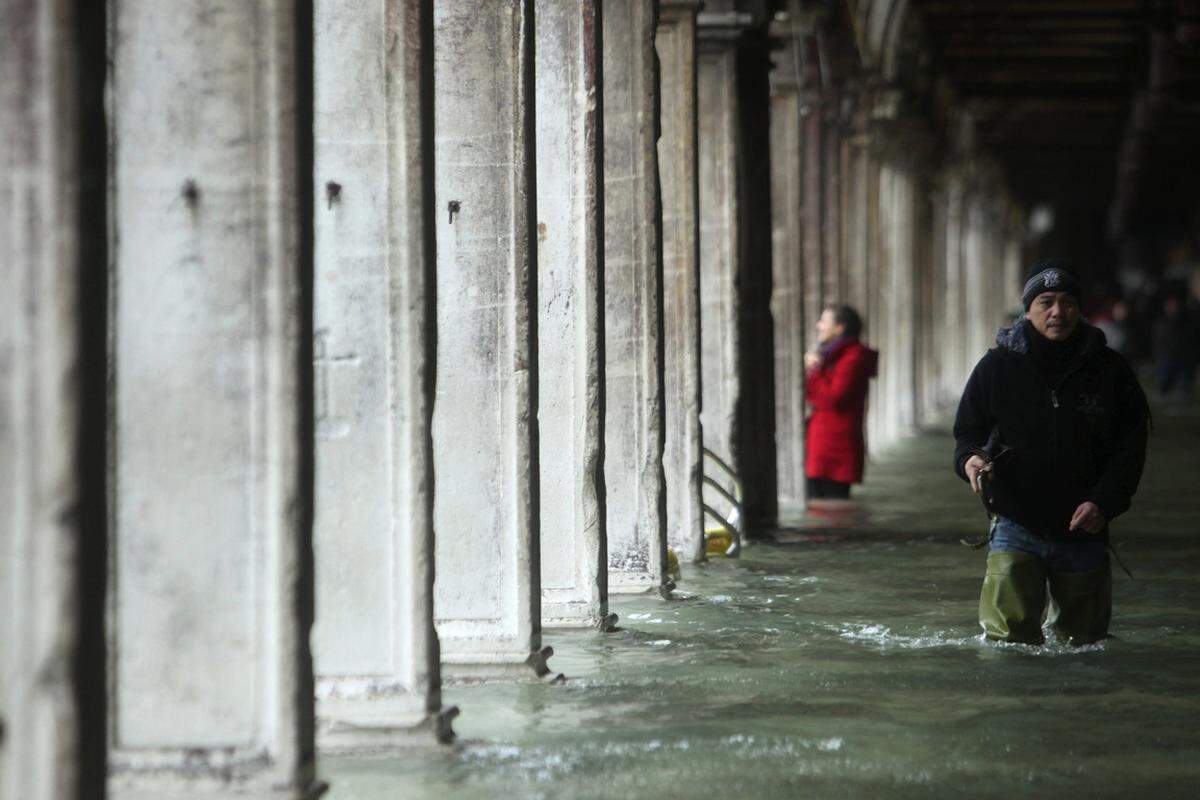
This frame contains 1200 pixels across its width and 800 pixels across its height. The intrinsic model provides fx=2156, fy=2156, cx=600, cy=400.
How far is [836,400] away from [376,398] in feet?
30.4

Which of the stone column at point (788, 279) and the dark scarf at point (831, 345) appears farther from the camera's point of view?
the dark scarf at point (831, 345)

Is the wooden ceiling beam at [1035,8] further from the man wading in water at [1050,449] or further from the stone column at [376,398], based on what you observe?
the stone column at [376,398]

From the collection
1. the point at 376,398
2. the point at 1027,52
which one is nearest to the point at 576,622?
the point at 376,398

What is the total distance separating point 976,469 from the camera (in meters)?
8.31

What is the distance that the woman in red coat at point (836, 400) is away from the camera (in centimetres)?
1539

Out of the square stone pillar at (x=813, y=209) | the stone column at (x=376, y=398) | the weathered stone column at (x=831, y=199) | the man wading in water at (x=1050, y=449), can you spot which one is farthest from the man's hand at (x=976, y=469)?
the weathered stone column at (x=831, y=199)

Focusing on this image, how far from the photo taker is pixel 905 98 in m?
24.4

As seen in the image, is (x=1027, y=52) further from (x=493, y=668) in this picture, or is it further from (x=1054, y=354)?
(x=493, y=668)

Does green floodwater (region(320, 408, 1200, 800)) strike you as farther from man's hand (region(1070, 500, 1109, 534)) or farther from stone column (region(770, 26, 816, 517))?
stone column (region(770, 26, 816, 517))

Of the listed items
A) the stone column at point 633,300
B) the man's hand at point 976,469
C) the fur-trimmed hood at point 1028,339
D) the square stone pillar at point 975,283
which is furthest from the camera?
the square stone pillar at point 975,283

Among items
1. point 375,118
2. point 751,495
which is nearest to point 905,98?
point 751,495

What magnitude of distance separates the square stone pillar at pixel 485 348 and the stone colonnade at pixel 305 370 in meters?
0.01

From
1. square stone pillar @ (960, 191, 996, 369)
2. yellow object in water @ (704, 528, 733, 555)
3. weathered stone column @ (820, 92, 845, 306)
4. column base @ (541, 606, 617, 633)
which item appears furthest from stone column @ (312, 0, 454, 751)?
square stone pillar @ (960, 191, 996, 369)

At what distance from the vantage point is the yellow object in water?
12328 mm
